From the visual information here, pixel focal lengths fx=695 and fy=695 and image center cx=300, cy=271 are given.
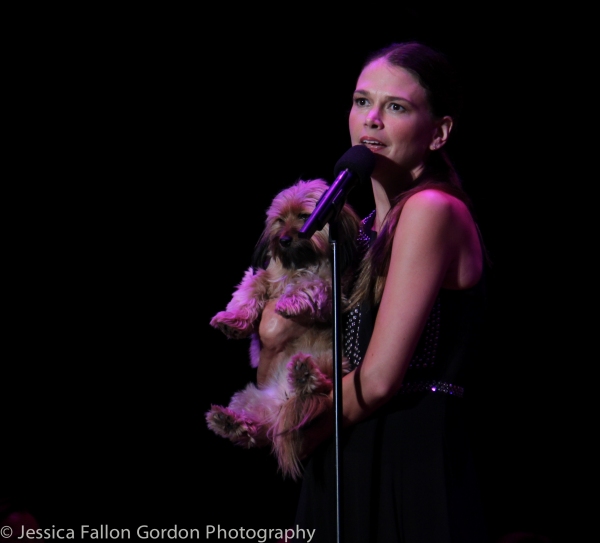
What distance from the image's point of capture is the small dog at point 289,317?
5.49ft

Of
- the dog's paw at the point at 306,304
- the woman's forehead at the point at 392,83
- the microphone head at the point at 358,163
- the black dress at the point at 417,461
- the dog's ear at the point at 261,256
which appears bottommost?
the black dress at the point at 417,461

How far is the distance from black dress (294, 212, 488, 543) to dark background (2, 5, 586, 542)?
55.5 inches

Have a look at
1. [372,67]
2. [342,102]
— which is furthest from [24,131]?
[372,67]

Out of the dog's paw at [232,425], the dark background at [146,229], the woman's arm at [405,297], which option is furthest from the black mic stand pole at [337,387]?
the dark background at [146,229]

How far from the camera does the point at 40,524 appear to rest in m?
3.10

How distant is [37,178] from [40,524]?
154 cm

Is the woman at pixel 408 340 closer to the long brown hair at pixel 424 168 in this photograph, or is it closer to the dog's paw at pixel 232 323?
the long brown hair at pixel 424 168

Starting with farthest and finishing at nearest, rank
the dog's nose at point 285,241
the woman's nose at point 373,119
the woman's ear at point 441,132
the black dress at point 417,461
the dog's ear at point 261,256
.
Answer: the dog's ear at point 261,256 < the dog's nose at point 285,241 < the woman's ear at point 441,132 < the woman's nose at point 373,119 < the black dress at point 417,461

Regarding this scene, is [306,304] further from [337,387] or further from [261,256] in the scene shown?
[337,387]

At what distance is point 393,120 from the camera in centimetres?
173

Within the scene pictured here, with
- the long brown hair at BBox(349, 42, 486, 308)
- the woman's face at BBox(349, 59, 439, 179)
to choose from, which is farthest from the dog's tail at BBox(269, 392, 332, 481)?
the woman's face at BBox(349, 59, 439, 179)

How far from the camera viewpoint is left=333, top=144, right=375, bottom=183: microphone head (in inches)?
58.3

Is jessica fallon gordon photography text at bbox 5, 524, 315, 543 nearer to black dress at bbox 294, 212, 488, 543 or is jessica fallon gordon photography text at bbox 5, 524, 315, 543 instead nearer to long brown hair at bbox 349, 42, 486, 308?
black dress at bbox 294, 212, 488, 543

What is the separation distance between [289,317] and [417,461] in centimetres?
60
